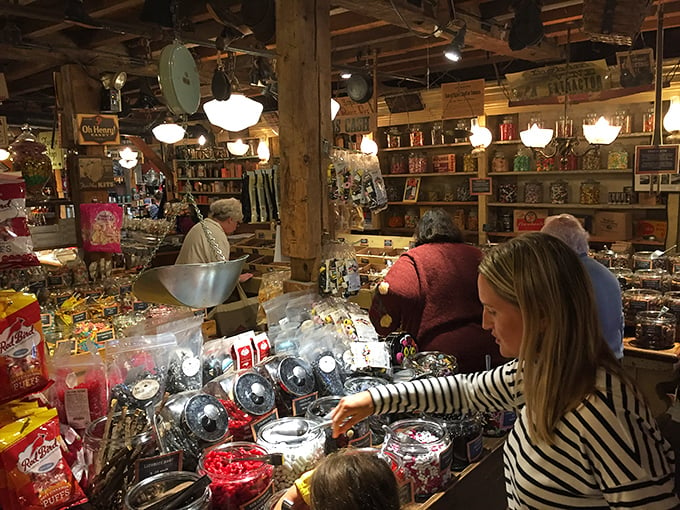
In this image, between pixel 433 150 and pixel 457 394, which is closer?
pixel 457 394

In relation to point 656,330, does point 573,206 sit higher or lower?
higher

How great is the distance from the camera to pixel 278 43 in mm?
2871

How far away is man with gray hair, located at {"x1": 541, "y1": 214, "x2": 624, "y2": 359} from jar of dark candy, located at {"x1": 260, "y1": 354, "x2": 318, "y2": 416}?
1.54 metres

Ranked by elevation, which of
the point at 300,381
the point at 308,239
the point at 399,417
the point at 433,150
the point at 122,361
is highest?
the point at 433,150

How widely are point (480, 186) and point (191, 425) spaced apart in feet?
20.3

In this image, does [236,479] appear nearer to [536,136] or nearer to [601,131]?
[601,131]

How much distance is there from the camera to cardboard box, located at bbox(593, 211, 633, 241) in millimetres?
6371

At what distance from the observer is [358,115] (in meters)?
6.14

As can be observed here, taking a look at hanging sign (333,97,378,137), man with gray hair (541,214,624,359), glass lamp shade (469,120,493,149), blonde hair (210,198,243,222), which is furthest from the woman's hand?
glass lamp shade (469,120,493,149)

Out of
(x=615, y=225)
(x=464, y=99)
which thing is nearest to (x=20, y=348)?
(x=464, y=99)

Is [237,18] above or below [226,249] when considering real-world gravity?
above

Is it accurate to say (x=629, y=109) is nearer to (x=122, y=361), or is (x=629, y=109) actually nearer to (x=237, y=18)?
(x=237, y=18)

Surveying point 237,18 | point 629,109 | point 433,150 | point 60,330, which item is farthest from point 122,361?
point 433,150

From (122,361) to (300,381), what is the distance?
598 millimetres
